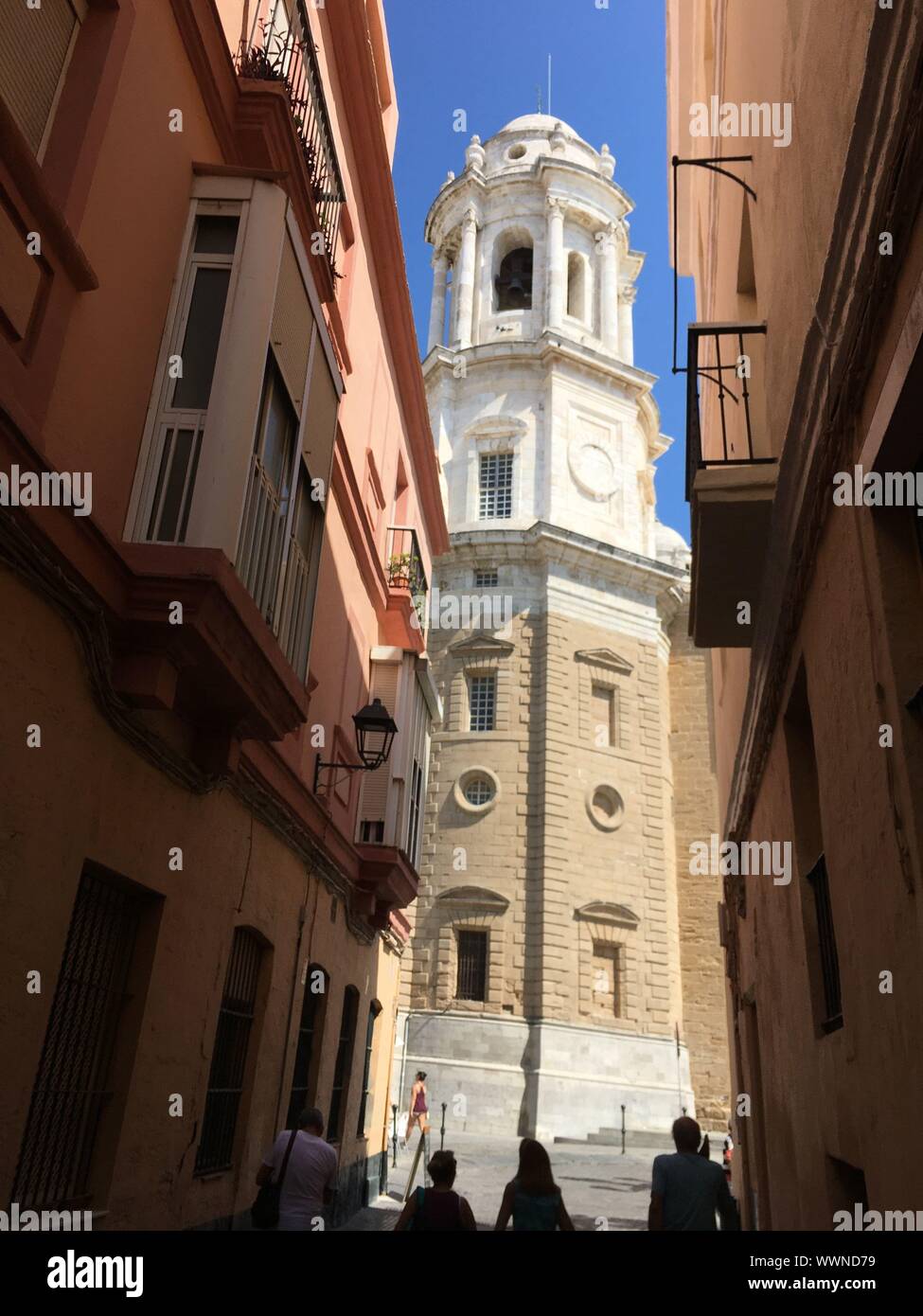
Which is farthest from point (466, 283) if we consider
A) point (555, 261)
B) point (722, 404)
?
point (722, 404)

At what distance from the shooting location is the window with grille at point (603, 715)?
1193 inches

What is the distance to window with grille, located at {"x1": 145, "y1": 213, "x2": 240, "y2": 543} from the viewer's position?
598cm

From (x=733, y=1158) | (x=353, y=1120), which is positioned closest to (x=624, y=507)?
(x=733, y=1158)

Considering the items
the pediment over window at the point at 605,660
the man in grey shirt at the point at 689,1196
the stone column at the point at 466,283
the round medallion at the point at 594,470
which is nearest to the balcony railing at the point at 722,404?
the man in grey shirt at the point at 689,1196

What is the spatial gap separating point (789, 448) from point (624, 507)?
94.1 feet

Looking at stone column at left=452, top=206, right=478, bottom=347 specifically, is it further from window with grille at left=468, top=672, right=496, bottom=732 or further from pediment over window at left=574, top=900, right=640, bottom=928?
pediment over window at left=574, top=900, right=640, bottom=928

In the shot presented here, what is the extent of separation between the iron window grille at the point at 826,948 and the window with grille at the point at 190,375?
180 inches

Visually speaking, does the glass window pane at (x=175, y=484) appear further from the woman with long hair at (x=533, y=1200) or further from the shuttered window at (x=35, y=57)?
the woman with long hair at (x=533, y=1200)

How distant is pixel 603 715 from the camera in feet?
102

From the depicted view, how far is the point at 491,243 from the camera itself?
3859cm

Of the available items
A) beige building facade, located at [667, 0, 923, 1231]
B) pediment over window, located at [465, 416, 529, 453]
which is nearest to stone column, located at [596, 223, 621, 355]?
pediment over window, located at [465, 416, 529, 453]

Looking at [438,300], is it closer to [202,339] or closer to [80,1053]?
[202,339]

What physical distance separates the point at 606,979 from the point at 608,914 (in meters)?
1.77
